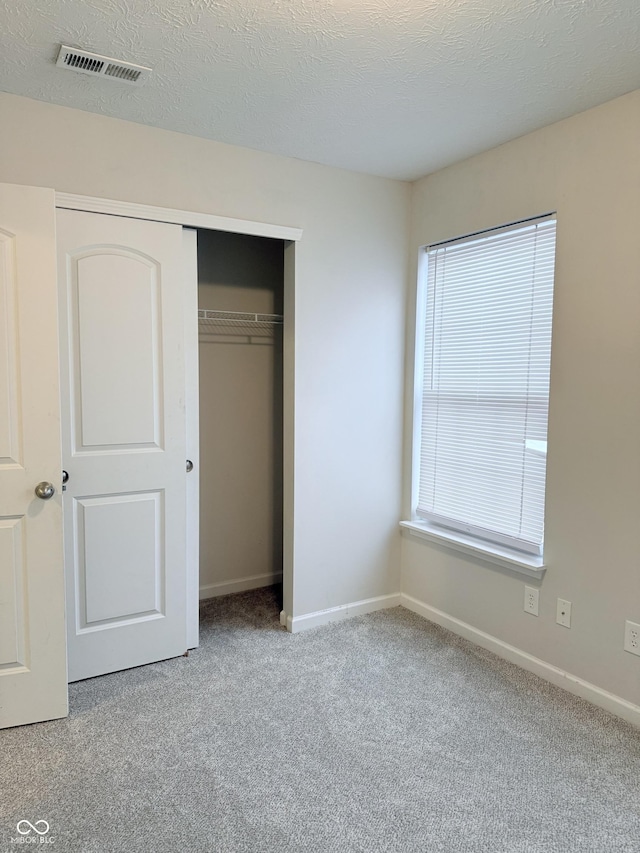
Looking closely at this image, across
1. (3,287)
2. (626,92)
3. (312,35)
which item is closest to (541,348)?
(626,92)

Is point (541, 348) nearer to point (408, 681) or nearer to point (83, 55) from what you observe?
point (408, 681)

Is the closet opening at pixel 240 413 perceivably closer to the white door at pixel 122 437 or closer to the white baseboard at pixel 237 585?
the white baseboard at pixel 237 585

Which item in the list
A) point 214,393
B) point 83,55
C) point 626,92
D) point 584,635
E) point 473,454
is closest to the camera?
point 83,55

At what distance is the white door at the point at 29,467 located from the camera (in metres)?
2.10

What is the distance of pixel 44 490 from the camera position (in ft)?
7.13

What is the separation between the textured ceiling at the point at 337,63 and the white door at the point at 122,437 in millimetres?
545

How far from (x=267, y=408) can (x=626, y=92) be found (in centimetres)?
248

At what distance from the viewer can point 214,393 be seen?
353 centimetres

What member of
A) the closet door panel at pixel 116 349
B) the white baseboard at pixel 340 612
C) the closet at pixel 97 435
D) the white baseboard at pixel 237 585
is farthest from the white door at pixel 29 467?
the white baseboard at pixel 237 585

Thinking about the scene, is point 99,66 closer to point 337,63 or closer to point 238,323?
point 337,63

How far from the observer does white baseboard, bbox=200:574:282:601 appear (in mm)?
3584

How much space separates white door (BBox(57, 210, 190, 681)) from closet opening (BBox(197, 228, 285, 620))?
749mm

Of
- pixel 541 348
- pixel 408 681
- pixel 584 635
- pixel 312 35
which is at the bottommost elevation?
pixel 408 681

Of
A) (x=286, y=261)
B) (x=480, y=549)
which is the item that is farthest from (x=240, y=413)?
(x=480, y=549)
